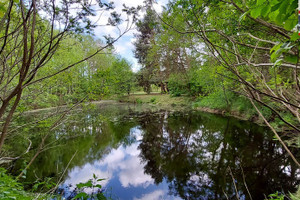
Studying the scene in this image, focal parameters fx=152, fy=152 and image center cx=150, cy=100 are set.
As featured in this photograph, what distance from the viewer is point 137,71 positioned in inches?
1048

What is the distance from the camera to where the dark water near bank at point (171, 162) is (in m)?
4.25

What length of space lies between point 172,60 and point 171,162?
1648 cm

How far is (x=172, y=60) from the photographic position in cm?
2023

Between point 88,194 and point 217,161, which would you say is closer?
point 88,194

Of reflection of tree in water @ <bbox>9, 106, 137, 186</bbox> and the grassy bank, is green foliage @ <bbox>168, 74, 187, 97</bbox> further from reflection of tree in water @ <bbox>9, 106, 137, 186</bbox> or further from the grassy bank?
reflection of tree in water @ <bbox>9, 106, 137, 186</bbox>

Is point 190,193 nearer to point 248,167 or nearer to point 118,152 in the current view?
point 248,167

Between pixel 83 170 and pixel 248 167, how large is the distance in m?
5.65

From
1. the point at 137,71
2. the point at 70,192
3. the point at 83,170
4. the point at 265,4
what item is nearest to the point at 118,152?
the point at 83,170

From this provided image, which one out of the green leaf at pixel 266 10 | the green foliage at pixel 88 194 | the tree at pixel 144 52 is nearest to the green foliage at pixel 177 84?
the tree at pixel 144 52

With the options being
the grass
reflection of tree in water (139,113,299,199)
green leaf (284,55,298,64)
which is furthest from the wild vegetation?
reflection of tree in water (139,113,299,199)

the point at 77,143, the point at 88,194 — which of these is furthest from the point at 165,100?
the point at 88,194

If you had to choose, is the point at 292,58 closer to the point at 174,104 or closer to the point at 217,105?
the point at 217,105

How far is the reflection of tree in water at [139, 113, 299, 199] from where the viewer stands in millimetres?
4199

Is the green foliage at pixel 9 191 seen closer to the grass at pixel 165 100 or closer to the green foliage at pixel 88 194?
the green foliage at pixel 88 194
